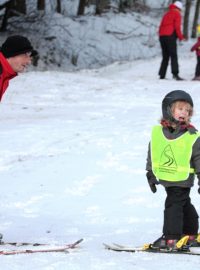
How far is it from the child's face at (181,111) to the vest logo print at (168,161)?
21 cm

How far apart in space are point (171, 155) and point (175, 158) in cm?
4

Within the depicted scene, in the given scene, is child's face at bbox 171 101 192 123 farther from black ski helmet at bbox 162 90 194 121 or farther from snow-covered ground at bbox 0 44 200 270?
snow-covered ground at bbox 0 44 200 270

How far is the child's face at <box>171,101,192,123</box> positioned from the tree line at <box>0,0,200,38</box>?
1922 cm

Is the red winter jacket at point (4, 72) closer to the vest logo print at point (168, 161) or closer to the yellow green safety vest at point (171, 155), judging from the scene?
the yellow green safety vest at point (171, 155)

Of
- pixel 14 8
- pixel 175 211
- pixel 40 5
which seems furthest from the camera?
pixel 40 5

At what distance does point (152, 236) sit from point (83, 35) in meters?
21.6

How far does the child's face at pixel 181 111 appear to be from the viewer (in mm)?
4383

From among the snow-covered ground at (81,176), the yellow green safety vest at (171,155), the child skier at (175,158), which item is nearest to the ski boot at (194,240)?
the child skier at (175,158)

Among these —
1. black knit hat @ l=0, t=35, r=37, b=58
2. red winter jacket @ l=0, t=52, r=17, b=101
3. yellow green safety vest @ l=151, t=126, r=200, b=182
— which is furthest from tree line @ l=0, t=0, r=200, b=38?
yellow green safety vest @ l=151, t=126, r=200, b=182

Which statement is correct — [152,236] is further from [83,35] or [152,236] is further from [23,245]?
[83,35]

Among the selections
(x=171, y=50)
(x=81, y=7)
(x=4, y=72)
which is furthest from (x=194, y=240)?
(x=81, y=7)

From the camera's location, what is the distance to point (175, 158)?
4383 mm

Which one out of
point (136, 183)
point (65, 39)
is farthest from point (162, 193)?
point (65, 39)

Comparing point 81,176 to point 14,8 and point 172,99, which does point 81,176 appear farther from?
point 14,8
